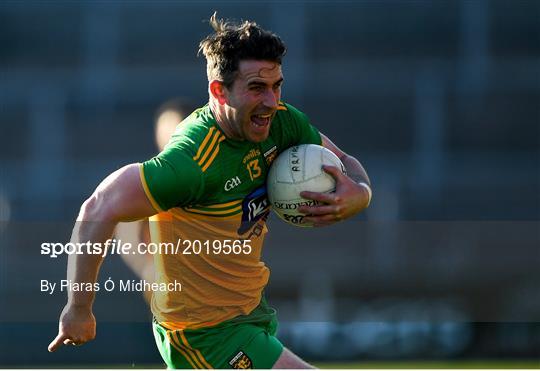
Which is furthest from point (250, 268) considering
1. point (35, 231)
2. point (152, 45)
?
point (152, 45)

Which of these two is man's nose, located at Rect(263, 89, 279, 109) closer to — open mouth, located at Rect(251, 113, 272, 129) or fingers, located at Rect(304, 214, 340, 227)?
open mouth, located at Rect(251, 113, 272, 129)

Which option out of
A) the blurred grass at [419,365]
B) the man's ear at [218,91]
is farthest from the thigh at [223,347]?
the blurred grass at [419,365]

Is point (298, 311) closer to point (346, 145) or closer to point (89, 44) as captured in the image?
point (346, 145)

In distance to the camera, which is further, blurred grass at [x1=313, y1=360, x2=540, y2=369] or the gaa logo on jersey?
blurred grass at [x1=313, y1=360, x2=540, y2=369]

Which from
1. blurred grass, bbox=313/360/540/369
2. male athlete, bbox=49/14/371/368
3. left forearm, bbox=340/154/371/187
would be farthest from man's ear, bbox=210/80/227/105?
blurred grass, bbox=313/360/540/369

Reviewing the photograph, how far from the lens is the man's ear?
4.28 m

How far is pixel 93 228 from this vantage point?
155 inches

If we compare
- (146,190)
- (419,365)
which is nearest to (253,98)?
(146,190)

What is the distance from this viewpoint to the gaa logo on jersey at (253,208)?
170 inches

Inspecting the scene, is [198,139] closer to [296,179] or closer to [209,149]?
[209,149]

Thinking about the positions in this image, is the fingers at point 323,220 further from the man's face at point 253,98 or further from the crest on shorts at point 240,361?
the crest on shorts at point 240,361

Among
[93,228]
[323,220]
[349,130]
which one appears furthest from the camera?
[349,130]

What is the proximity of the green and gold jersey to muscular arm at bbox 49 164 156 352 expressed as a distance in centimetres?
20

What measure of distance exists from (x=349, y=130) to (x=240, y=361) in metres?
10.7
